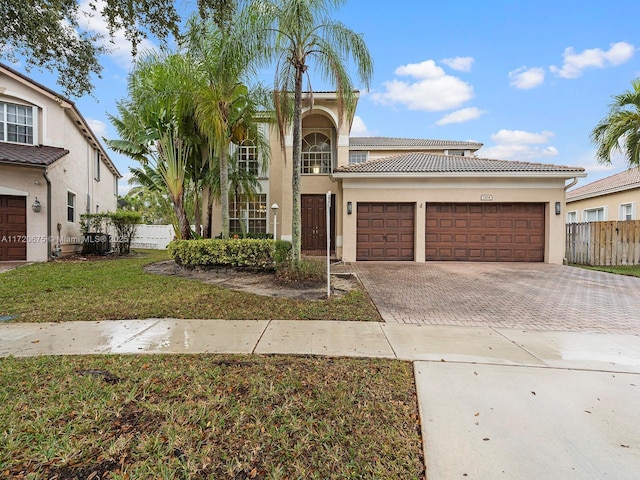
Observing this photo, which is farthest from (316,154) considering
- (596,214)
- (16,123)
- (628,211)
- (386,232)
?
(596,214)

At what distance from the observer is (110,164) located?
22.7 meters

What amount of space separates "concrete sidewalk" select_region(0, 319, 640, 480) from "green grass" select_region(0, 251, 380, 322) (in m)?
0.46

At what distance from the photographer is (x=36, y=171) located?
12297 millimetres

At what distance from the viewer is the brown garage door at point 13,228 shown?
12.1 m

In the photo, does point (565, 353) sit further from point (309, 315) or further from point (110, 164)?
point (110, 164)

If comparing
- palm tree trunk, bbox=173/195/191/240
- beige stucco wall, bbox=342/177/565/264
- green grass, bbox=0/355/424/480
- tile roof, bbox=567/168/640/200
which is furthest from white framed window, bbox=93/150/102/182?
tile roof, bbox=567/168/640/200

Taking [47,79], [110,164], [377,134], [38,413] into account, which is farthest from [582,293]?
[110,164]

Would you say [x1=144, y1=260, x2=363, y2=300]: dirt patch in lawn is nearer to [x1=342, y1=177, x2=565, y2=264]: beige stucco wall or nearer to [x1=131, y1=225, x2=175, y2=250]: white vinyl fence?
[x1=342, y1=177, x2=565, y2=264]: beige stucco wall

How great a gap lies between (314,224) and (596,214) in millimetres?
19068

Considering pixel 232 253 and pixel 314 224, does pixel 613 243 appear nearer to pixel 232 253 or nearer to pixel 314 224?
pixel 314 224

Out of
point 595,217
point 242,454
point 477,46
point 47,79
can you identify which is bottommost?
point 242,454

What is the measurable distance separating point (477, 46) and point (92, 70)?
47.7ft

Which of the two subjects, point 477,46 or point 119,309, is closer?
point 119,309

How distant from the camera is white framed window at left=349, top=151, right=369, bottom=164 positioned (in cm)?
2484
